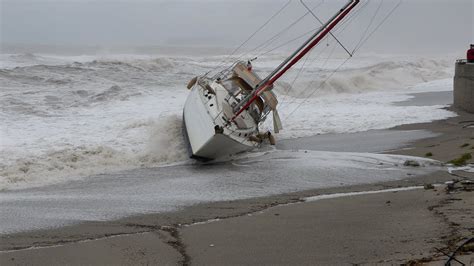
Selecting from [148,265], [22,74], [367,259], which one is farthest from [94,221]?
[22,74]

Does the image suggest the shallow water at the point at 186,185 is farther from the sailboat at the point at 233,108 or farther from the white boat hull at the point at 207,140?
the sailboat at the point at 233,108

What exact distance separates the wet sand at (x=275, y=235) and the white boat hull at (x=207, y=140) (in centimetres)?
424

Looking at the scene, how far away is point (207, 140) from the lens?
14492 mm

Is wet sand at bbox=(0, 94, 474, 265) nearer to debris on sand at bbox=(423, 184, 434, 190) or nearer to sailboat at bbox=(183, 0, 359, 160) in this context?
debris on sand at bbox=(423, 184, 434, 190)

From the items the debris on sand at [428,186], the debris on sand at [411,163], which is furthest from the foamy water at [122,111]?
the debris on sand at [428,186]

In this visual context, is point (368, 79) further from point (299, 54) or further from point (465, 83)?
point (299, 54)

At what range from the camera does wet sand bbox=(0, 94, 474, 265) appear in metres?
6.80

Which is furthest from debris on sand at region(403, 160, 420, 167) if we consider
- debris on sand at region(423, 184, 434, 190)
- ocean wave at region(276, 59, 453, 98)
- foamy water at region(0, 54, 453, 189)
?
ocean wave at region(276, 59, 453, 98)

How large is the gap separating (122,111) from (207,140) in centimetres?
792

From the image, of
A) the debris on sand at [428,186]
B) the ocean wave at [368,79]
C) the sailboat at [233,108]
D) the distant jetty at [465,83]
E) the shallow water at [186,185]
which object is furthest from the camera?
the ocean wave at [368,79]

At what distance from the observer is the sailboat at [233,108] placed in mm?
14773

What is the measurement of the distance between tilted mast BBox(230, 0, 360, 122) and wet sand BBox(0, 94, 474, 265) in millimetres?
5602

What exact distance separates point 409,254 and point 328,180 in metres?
5.68

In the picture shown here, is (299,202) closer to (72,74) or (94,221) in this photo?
(94,221)
